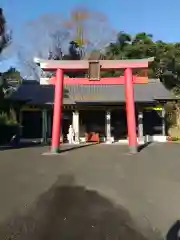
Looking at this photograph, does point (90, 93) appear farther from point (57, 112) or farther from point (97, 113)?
point (57, 112)

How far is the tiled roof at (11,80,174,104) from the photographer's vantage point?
2547cm

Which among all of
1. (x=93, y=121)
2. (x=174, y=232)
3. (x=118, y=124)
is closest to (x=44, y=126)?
(x=93, y=121)

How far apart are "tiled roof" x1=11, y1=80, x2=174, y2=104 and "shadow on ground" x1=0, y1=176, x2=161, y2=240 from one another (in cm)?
1863

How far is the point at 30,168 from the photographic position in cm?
1089

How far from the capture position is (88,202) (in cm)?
653

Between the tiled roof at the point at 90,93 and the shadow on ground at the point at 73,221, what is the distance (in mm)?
18631

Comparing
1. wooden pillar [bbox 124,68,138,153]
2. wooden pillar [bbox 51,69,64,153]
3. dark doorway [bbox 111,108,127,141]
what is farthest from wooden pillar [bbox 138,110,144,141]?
wooden pillar [bbox 51,69,64,153]

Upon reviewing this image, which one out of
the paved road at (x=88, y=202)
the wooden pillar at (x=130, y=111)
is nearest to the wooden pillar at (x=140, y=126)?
the wooden pillar at (x=130, y=111)

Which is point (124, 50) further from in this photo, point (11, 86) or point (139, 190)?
point (139, 190)

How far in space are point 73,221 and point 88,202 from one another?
1214mm

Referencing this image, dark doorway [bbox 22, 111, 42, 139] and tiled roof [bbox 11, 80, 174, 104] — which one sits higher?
tiled roof [bbox 11, 80, 174, 104]

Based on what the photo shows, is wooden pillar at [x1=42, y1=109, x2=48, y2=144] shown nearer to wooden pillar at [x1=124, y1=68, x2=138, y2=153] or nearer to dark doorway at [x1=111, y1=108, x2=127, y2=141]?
dark doorway at [x1=111, y1=108, x2=127, y2=141]

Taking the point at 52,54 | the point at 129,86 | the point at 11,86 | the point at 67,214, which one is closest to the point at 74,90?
the point at 11,86

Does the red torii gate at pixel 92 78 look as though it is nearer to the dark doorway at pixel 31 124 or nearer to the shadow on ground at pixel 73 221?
the shadow on ground at pixel 73 221
